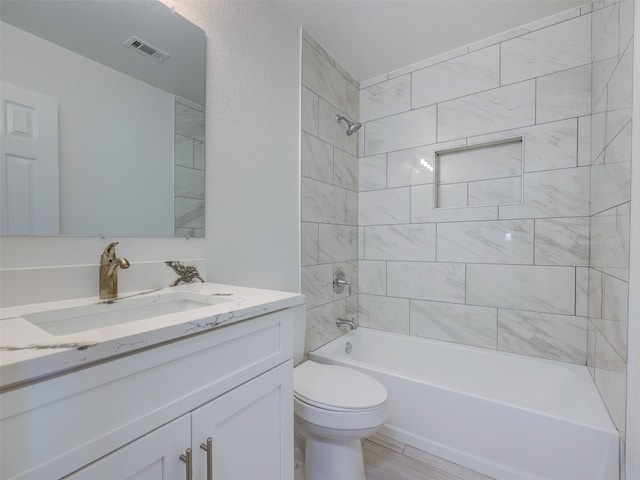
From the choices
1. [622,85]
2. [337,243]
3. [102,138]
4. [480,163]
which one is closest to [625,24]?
[622,85]

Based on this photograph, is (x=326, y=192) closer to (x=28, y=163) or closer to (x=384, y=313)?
(x=384, y=313)

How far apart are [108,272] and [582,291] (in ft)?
7.69

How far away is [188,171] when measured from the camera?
4.14 feet

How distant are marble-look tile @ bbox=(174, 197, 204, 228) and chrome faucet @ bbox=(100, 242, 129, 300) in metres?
0.28

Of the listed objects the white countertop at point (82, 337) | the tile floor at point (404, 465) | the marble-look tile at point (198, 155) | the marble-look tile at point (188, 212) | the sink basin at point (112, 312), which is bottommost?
the tile floor at point (404, 465)

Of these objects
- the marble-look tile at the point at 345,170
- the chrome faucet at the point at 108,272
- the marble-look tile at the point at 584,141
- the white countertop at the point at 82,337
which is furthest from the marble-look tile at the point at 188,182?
the marble-look tile at the point at 584,141

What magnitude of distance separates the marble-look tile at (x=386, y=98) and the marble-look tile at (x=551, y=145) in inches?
34.3

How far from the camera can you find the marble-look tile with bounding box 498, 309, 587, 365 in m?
1.76

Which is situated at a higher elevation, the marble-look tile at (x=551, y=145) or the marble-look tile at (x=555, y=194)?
the marble-look tile at (x=551, y=145)

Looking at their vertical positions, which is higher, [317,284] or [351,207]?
[351,207]

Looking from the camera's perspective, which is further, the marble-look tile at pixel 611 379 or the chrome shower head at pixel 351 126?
the chrome shower head at pixel 351 126

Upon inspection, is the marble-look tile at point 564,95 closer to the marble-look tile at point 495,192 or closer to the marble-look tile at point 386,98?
the marble-look tile at point 495,192

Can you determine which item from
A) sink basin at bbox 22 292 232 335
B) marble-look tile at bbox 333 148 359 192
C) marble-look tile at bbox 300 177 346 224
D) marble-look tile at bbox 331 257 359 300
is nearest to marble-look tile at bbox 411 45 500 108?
marble-look tile at bbox 333 148 359 192

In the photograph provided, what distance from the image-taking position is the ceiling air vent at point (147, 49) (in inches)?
43.6
